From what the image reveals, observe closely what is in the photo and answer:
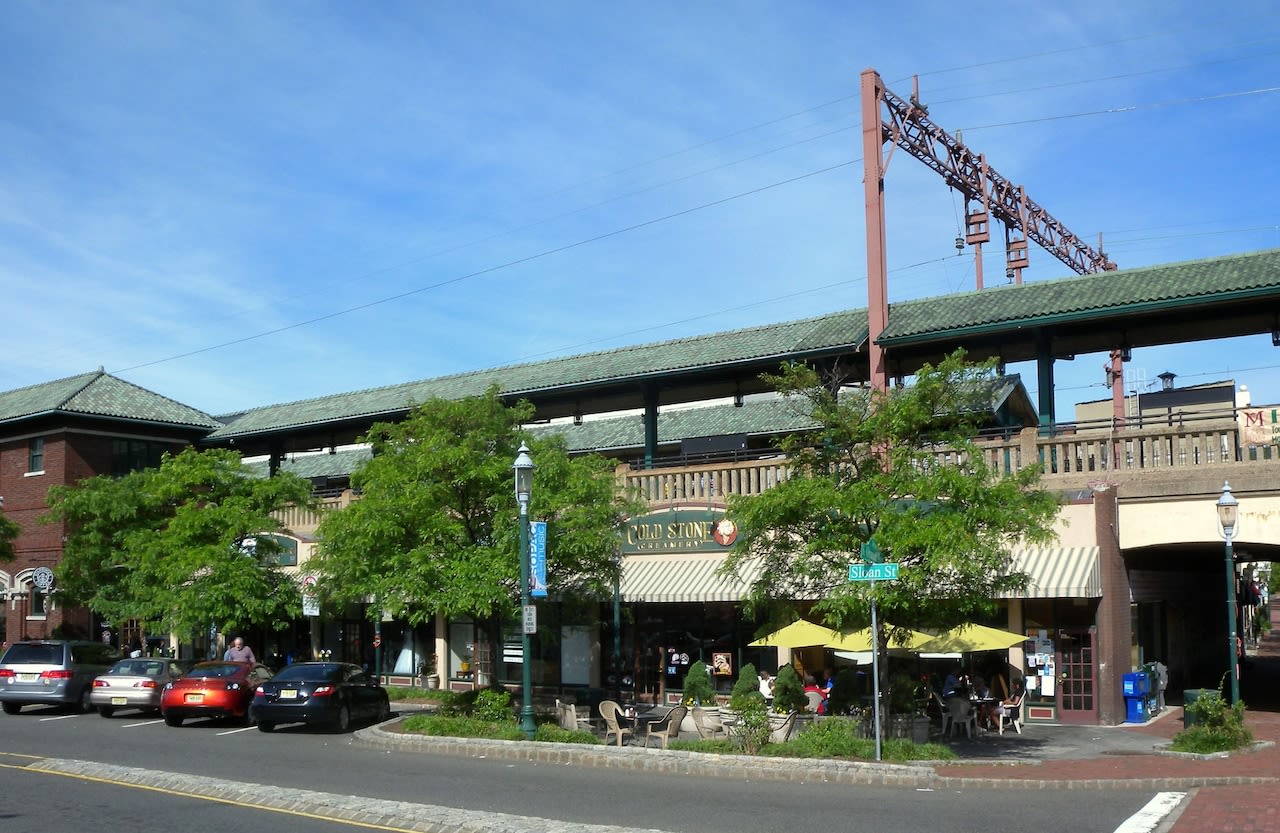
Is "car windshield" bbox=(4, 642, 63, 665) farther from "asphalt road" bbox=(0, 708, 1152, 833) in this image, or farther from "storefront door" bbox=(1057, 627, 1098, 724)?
"storefront door" bbox=(1057, 627, 1098, 724)

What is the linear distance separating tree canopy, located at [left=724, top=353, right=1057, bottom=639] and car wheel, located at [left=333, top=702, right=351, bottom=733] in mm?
8623

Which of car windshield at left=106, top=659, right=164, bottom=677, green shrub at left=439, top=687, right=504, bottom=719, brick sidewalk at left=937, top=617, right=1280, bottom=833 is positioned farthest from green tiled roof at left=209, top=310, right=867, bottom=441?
brick sidewalk at left=937, top=617, right=1280, bottom=833

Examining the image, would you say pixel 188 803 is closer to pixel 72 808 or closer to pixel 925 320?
pixel 72 808

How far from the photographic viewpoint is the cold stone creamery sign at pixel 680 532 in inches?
1056

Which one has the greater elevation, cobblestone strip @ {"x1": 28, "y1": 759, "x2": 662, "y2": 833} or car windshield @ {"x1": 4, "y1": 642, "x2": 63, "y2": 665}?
car windshield @ {"x1": 4, "y1": 642, "x2": 63, "y2": 665}

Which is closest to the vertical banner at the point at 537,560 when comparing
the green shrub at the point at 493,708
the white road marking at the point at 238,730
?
the green shrub at the point at 493,708

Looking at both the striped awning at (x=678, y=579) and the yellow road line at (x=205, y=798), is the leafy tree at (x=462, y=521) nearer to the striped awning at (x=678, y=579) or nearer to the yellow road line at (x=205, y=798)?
the striped awning at (x=678, y=579)

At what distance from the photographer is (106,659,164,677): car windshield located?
2569 centimetres

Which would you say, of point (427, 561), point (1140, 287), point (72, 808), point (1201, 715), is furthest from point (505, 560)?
point (1140, 287)

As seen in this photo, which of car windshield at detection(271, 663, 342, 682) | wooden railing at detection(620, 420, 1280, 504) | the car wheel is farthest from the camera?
car windshield at detection(271, 663, 342, 682)

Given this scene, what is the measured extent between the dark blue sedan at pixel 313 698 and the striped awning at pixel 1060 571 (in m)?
12.4

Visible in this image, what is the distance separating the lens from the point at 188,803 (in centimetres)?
1356

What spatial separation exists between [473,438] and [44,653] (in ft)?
40.3

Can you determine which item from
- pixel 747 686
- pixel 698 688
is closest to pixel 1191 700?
pixel 747 686
